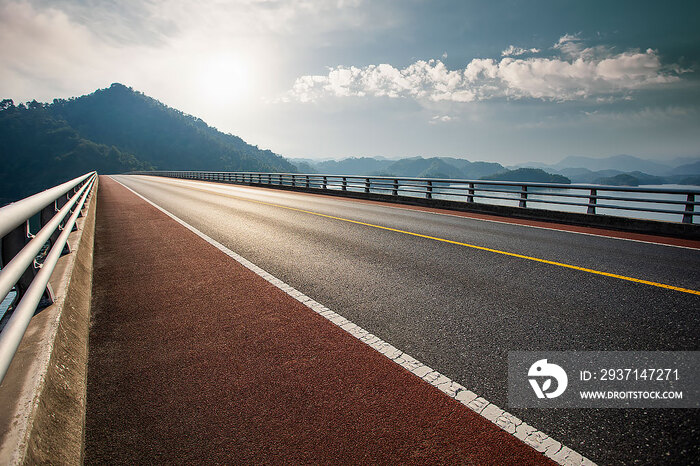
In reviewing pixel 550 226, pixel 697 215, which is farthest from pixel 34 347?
pixel 697 215

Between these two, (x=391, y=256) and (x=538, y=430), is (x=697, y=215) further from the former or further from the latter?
(x=538, y=430)

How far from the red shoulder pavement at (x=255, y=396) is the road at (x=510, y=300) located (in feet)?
1.49

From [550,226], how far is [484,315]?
7.89 meters

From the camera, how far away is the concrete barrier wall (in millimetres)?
1547

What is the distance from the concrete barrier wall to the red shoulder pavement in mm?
144

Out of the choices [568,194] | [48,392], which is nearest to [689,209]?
[568,194]

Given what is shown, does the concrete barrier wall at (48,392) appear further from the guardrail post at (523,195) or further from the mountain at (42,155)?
the mountain at (42,155)

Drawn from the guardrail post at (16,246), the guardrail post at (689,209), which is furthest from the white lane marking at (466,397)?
the guardrail post at (689,209)

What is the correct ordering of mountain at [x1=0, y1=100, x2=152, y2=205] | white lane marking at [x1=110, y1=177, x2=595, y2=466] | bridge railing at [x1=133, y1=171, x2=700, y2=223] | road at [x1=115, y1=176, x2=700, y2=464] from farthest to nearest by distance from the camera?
mountain at [x1=0, y1=100, x2=152, y2=205], bridge railing at [x1=133, y1=171, x2=700, y2=223], road at [x1=115, y1=176, x2=700, y2=464], white lane marking at [x1=110, y1=177, x2=595, y2=466]

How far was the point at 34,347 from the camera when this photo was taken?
2.24 metres

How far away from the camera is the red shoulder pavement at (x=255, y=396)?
2033mm

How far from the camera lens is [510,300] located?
4266 millimetres

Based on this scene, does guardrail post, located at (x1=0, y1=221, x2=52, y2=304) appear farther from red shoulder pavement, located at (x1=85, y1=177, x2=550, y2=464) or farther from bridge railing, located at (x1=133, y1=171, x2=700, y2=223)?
bridge railing, located at (x1=133, y1=171, x2=700, y2=223)

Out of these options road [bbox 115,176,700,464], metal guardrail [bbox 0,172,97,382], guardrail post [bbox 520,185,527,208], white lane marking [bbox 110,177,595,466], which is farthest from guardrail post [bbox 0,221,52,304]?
guardrail post [bbox 520,185,527,208]
